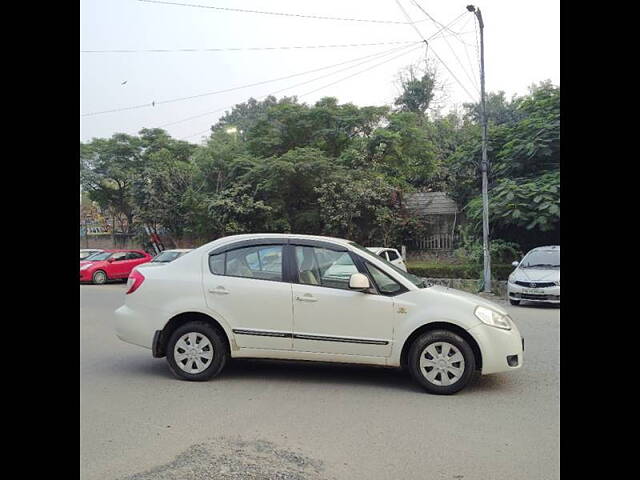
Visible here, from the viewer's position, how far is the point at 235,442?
4191 mm

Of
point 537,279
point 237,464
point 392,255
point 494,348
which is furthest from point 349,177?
point 237,464

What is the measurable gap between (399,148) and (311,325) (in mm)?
17066

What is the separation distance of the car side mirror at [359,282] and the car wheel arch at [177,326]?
5.10 feet

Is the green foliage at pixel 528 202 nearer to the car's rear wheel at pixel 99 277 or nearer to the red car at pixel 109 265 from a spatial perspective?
the red car at pixel 109 265

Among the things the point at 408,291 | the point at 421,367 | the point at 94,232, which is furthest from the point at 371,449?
the point at 94,232

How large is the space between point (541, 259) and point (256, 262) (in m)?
9.90

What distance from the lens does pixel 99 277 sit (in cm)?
2147

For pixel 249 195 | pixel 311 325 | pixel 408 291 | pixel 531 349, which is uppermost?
pixel 249 195

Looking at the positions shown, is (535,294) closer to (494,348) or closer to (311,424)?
(494,348)

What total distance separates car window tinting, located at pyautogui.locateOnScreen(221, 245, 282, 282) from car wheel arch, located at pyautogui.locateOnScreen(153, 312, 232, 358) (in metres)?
0.57

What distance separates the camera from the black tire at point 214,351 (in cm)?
595

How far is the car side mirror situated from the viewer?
5641 mm

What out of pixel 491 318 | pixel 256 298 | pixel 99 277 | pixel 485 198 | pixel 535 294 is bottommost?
pixel 99 277
